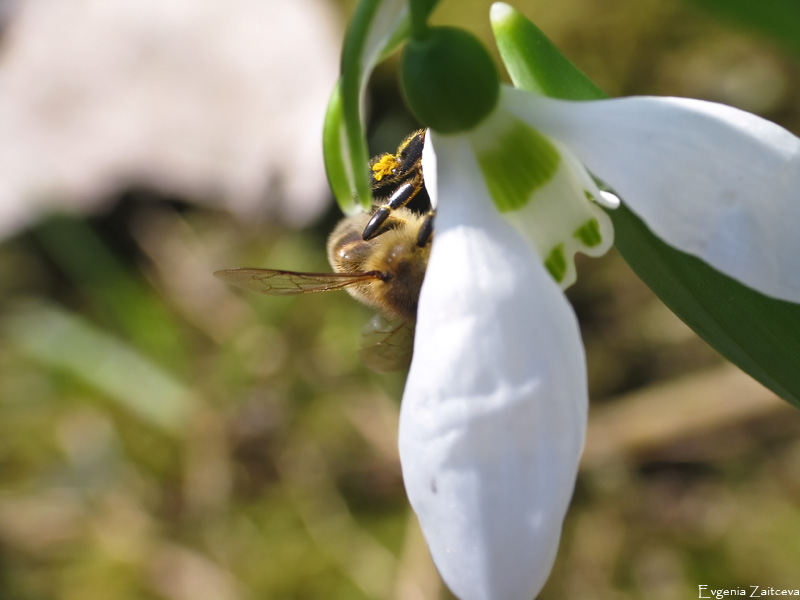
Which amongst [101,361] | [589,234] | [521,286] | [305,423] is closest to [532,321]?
[521,286]

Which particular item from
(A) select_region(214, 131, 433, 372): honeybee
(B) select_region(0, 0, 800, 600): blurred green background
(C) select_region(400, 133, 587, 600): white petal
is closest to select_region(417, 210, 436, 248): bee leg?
(A) select_region(214, 131, 433, 372): honeybee

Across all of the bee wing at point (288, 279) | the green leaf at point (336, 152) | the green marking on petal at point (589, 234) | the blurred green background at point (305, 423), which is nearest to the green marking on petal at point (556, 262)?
the green marking on petal at point (589, 234)

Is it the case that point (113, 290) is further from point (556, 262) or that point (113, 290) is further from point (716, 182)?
point (716, 182)

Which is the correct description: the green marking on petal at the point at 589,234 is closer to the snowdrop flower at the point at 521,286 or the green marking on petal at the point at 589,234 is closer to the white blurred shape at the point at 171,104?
the snowdrop flower at the point at 521,286

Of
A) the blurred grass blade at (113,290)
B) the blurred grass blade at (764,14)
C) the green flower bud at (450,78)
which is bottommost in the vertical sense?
the blurred grass blade at (113,290)

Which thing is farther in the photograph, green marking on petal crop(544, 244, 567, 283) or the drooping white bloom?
green marking on petal crop(544, 244, 567, 283)

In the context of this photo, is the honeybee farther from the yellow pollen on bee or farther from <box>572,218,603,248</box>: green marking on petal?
<box>572,218,603,248</box>: green marking on petal

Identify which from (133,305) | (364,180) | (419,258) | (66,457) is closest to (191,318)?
(133,305)
